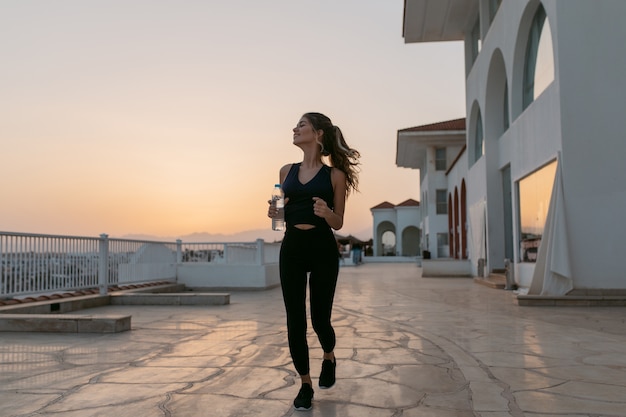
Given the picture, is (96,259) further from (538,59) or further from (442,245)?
(442,245)

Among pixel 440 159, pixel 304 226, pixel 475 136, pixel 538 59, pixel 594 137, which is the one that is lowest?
pixel 304 226

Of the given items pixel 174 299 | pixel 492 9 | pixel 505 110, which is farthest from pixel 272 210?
pixel 492 9

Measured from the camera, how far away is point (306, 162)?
→ 12.1ft

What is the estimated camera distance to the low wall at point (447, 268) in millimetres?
23109

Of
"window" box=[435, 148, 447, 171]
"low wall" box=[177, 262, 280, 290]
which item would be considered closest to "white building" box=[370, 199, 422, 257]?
"window" box=[435, 148, 447, 171]

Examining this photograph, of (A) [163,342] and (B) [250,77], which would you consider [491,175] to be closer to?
(B) [250,77]

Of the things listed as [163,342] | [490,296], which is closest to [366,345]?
[163,342]

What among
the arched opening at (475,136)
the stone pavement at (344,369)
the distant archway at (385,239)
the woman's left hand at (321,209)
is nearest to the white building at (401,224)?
the distant archway at (385,239)

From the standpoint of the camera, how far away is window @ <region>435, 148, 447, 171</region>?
37.0 m

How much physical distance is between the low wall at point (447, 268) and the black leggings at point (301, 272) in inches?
790

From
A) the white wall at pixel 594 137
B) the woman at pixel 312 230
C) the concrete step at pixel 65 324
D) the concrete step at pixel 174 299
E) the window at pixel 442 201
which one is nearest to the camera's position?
the woman at pixel 312 230

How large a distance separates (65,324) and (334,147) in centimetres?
470

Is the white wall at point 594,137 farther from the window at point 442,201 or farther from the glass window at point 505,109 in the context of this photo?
the window at point 442,201

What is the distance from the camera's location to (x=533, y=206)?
13.7 meters
